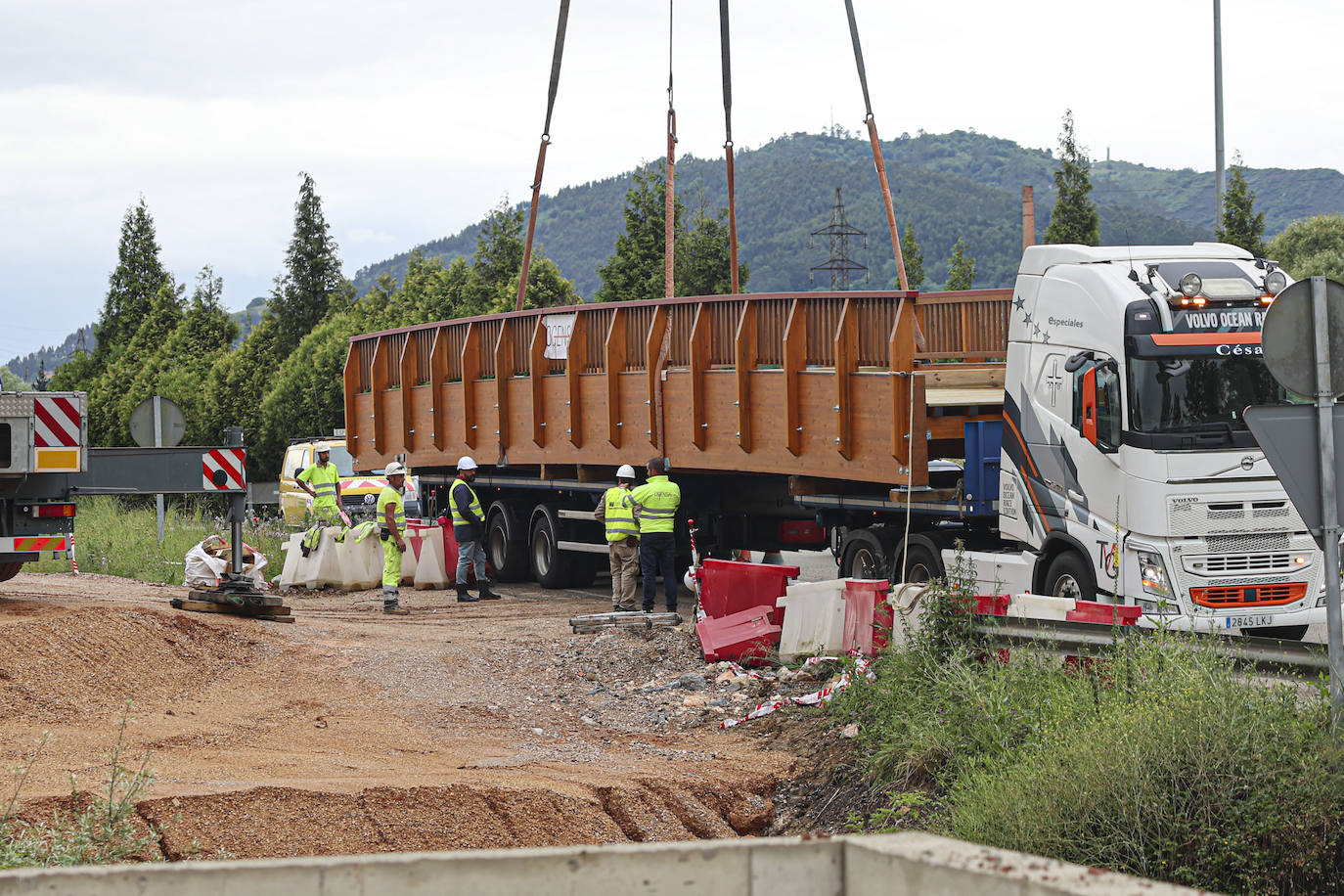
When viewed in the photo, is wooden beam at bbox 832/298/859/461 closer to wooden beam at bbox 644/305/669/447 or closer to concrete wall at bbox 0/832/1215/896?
wooden beam at bbox 644/305/669/447

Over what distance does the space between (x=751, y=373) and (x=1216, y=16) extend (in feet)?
80.6

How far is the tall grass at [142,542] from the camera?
20078mm

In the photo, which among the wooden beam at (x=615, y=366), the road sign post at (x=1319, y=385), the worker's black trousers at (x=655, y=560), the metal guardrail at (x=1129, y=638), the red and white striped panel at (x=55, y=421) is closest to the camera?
the road sign post at (x=1319, y=385)

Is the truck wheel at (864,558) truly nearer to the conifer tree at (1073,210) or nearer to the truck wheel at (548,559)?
the truck wheel at (548,559)

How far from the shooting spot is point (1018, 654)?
8.09 meters

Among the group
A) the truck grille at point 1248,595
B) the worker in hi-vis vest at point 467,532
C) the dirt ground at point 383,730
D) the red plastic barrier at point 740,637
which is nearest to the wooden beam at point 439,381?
the worker in hi-vis vest at point 467,532

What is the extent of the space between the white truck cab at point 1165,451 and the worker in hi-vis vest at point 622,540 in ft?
15.3

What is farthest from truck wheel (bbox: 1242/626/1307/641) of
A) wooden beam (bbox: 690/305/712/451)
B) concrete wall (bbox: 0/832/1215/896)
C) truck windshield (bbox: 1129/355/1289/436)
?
concrete wall (bbox: 0/832/1215/896)

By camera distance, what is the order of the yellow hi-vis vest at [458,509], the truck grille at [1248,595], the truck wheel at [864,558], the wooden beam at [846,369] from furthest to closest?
the yellow hi-vis vest at [458,509], the truck wheel at [864,558], the wooden beam at [846,369], the truck grille at [1248,595]

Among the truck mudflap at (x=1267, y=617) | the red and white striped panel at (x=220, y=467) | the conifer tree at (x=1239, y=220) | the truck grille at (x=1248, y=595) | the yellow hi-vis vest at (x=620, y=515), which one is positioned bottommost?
the truck mudflap at (x=1267, y=617)

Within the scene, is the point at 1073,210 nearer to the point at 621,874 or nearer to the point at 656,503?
the point at 656,503

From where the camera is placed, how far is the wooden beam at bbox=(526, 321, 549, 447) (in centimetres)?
1788

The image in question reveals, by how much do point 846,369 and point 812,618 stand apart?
2987 millimetres

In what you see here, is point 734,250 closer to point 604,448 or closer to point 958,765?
point 604,448
